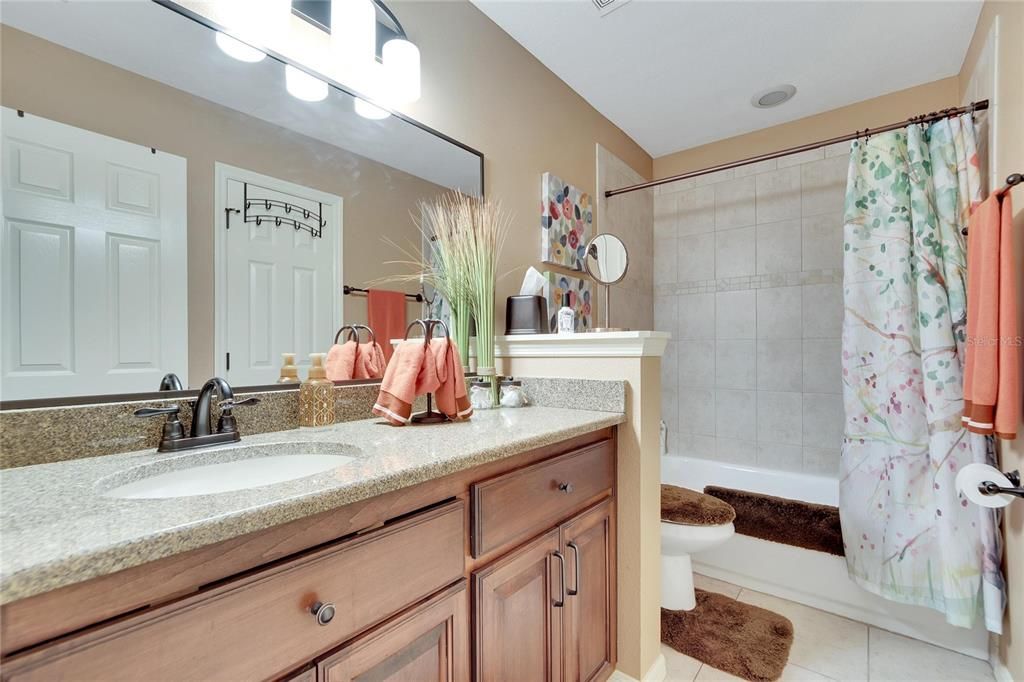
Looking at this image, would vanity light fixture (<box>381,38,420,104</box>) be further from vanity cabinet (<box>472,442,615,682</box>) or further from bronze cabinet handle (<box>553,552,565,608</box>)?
bronze cabinet handle (<box>553,552,565,608</box>)

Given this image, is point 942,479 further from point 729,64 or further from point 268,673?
point 268,673

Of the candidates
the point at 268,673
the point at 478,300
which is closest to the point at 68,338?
the point at 268,673

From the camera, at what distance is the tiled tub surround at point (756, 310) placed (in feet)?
8.85

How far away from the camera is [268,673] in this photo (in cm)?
64

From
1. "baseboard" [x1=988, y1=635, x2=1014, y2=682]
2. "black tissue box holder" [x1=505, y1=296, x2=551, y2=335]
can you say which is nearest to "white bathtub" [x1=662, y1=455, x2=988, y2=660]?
"baseboard" [x1=988, y1=635, x2=1014, y2=682]

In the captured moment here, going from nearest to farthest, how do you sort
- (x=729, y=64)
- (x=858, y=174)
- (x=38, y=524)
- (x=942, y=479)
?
(x=38, y=524)
(x=942, y=479)
(x=858, y=174)
(x=729, y=64)

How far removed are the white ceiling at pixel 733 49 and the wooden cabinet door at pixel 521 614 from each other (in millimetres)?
2002

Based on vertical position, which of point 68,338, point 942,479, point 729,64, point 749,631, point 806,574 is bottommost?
point 749,631

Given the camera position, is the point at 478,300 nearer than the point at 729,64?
Yes

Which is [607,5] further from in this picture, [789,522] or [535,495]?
[789,522]

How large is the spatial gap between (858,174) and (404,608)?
2.32 meters

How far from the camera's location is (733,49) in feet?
6.98

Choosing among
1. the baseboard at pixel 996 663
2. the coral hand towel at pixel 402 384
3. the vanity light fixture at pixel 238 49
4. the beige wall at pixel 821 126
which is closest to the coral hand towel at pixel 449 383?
the coral hand towel at pixel 402 384

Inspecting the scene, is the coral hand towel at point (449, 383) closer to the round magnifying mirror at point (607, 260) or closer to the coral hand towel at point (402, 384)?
the coral hand towel at point (402, 384)
